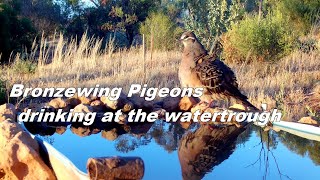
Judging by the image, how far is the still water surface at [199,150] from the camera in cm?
323

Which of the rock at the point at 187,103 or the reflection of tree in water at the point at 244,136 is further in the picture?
the rock at the point at 187,103

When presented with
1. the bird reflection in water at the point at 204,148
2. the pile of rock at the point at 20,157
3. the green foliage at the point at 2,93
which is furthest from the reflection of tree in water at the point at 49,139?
the green foliage at the point at 2,93

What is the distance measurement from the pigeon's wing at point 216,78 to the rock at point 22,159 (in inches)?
72.1

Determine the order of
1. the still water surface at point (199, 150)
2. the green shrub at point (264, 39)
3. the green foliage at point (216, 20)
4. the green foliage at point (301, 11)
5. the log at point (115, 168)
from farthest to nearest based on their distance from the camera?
the green foliage at point (301, 11), the green foliage at point (216, 20), the green shrub at point (264, 39), the still water surface at point (199, 150), the log at point (115, 168)

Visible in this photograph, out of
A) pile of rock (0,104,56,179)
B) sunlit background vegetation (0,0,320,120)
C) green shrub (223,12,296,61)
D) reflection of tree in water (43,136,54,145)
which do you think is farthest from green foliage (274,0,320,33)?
pile of rock (0,104,56,179)

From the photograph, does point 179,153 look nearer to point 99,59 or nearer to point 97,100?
point 97,100

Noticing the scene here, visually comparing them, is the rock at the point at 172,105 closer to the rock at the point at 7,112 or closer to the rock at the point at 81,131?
the rock at the point at 81,131

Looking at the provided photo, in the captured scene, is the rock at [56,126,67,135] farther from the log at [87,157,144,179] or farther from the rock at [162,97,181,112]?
the log at [87,157,144,179]

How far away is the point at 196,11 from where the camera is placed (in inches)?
618

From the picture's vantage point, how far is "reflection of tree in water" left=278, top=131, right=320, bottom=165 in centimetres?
364

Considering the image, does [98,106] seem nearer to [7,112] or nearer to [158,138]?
[7,112]

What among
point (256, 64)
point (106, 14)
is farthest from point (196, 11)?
point (256, 64)

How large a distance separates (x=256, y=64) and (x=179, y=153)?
554 centimetres

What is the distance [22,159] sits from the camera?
3463 mm
